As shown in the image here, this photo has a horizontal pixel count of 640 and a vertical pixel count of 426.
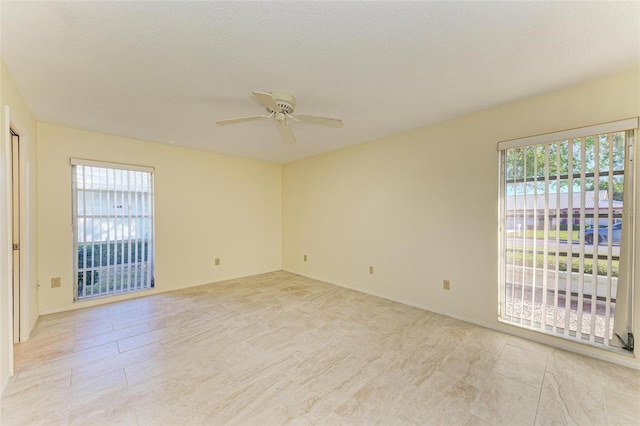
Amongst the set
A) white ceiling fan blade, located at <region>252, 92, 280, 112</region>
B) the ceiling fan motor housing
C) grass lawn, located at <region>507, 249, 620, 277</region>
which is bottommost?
grass lawn, located at <region>507, 249, 620, 277</region>

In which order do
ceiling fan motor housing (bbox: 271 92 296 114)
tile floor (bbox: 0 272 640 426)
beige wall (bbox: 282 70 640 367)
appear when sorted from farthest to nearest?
beige wall (bbox: 282 70 640 367)
ceiling fan motor housing (bbox: 271 92 296 114)
tile floor (bbox: 0 272 640 426)

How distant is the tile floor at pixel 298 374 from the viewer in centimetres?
155

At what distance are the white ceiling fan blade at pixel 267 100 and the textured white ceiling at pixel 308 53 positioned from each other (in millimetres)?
197

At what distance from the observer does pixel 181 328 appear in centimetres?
269

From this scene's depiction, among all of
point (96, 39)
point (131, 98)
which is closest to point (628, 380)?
point (96, 39)

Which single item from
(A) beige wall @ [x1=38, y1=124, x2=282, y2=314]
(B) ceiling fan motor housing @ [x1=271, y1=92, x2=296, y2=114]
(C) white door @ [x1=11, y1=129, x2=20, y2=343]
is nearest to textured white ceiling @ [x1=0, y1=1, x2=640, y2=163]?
(B) ceiling fan motor housing @ [x1=271, y1=92, x2=296, y2=114]

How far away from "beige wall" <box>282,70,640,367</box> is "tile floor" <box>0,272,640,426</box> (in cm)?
53

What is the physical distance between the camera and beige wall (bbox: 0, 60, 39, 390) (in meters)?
1.78

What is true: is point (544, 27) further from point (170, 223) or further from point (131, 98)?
point (170, 223)

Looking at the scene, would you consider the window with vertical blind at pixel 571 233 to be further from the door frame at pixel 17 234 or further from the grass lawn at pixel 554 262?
the door frame at pixel 17 234

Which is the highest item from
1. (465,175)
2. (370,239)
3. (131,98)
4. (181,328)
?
(131,98)

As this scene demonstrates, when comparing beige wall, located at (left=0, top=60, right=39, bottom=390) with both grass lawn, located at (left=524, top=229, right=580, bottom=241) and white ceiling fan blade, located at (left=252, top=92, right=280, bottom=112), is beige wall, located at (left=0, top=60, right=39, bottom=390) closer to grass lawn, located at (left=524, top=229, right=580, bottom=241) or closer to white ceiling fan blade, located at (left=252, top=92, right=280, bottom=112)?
Answer: white ceiling fan blade, located at (left=252, top=92, right=280, bottom=112)

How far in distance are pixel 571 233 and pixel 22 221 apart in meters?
5.14

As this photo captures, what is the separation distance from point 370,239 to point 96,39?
3.50 m
